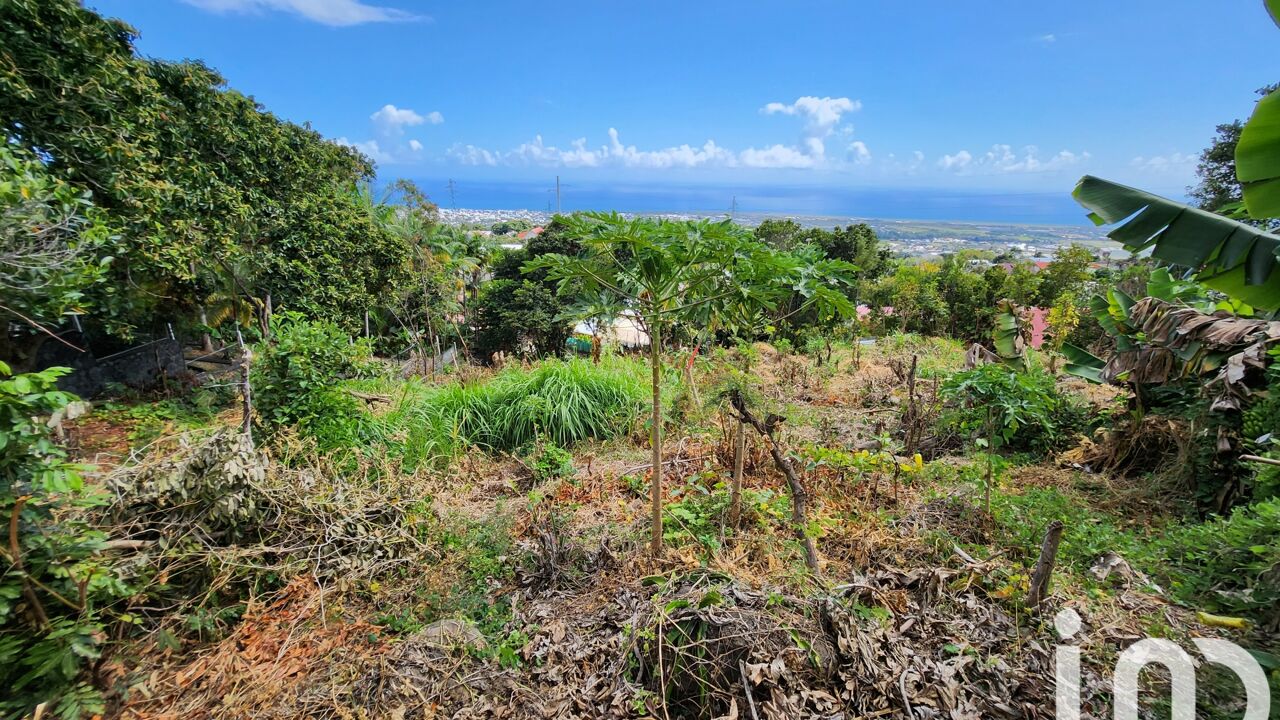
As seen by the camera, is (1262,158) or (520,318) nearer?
(1262,158)

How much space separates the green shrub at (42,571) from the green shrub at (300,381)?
1.51 m

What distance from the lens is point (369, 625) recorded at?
2695mm

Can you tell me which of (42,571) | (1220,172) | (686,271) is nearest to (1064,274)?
(1220,172)

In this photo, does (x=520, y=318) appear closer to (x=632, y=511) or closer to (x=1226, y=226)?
(x=632, y=511)

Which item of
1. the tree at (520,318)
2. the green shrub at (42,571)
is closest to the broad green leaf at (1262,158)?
the green shrub at (42,571)

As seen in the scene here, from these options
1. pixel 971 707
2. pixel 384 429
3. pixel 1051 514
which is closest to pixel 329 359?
pixel 384 429

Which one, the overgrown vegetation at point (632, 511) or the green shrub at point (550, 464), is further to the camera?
the green shrub at point (550, 464)

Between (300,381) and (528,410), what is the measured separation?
2.24 m

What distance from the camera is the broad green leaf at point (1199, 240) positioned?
104 inches

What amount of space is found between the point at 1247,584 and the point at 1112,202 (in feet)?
7.24

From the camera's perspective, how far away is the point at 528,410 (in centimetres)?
539

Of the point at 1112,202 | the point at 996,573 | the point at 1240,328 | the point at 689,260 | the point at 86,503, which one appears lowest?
the point at 996,573

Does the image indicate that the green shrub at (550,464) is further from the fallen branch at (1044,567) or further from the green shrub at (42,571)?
the fallen branch at (1044,567)

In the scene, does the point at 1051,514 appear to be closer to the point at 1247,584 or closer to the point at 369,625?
the point at 1247,584
